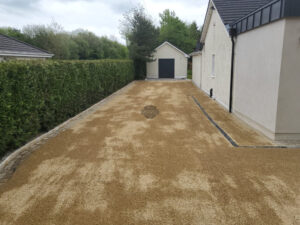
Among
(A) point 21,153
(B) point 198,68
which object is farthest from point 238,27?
(B) point 198,68

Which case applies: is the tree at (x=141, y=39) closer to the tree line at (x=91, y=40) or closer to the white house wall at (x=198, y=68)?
the tree line at (x=91, y=40)

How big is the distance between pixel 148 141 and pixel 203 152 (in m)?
1.67

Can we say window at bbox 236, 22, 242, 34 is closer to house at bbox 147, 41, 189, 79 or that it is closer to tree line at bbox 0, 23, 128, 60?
house at bbox 147, 41, 189, 79

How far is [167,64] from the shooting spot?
2945 centimetres

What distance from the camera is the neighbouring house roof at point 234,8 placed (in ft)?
34.2

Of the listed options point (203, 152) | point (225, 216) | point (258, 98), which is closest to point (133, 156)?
point (203, 152)

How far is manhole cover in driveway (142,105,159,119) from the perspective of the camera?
373 inches

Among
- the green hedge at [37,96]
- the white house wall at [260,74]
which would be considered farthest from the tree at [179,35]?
the white house wall at [260,74]

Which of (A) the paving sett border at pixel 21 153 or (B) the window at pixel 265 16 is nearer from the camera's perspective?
(A) the paving sett border at pixel 21 153

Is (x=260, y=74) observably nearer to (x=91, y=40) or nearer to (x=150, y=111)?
(x=150, y=111)

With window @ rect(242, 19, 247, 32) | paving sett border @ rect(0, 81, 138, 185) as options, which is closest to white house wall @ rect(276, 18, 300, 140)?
window @ rect(242, 19, 247, 32)

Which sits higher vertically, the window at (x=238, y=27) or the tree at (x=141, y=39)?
the tree at (x=141, y=39)

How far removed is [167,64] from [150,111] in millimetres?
20345

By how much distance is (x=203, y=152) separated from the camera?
5559 mm
